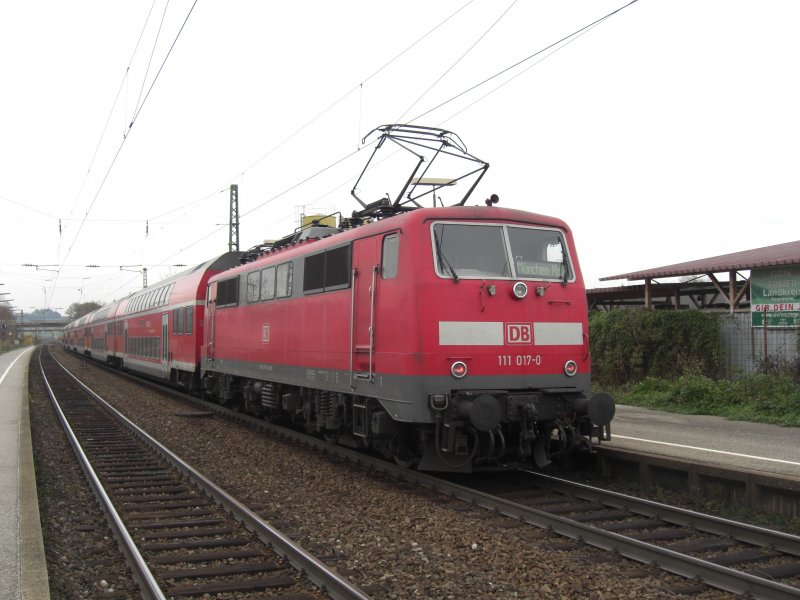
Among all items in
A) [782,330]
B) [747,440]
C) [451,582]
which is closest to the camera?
[451,582]

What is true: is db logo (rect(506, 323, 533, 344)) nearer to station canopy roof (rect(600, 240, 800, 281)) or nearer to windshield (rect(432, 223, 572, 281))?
windshield (rect(432, 223, 572, 281))

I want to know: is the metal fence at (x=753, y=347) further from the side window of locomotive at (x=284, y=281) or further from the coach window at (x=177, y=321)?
the coach window at (x=177, y=321)

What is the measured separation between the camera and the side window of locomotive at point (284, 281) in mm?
11562

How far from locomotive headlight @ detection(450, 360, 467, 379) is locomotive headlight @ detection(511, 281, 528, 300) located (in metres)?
1.06

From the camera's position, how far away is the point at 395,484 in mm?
8758

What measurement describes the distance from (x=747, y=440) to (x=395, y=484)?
5.19m

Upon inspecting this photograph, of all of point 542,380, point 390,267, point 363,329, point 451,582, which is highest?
point 390,267

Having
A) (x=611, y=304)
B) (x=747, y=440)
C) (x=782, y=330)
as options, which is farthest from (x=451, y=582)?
(x=611, y=304)

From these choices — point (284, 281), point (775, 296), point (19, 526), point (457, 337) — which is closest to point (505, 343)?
point (457, 337)

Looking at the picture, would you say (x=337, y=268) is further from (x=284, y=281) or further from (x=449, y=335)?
(x=449, y=335)

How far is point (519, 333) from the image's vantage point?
26.9 feet

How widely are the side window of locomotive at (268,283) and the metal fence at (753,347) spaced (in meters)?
9.59

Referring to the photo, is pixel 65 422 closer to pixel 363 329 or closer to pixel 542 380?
pixel 363 329

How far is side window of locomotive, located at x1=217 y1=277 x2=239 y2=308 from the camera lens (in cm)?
1462
